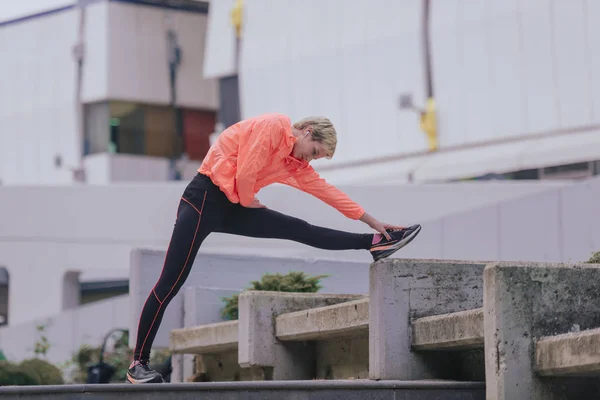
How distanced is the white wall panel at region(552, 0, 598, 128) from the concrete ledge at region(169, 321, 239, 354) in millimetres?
12363

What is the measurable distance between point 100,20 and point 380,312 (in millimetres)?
29311

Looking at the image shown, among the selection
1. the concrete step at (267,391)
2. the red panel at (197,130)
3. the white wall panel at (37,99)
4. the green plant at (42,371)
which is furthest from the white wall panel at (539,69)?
the white wall panel at (37,99)

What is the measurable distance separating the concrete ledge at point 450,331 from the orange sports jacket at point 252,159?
862 millimetres

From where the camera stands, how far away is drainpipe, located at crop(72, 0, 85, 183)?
35531 mm

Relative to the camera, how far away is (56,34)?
36.4 meters

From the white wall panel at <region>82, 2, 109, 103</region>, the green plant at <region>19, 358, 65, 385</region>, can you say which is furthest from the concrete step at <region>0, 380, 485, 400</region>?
the white wall panel at <region>82, 2, 109, 103</region>

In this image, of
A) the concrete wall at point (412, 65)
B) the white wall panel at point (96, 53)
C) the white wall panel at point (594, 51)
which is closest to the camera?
the white wall panel at point (594, 51)

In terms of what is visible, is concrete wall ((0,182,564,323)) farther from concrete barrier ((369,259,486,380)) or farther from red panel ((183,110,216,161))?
concrete barrier ((369,259,486,380))

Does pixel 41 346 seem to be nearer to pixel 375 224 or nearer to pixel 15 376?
pixel 15 376

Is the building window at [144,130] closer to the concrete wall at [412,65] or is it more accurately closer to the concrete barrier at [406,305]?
the concrete wall at [412,65]

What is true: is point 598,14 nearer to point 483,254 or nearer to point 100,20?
point 483,254

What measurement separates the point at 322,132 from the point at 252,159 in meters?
0.49

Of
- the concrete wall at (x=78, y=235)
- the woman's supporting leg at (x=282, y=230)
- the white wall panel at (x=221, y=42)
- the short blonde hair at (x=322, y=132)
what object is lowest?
the woman's supporting leg at (x=282, y=230)

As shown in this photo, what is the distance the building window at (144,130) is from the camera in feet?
118
